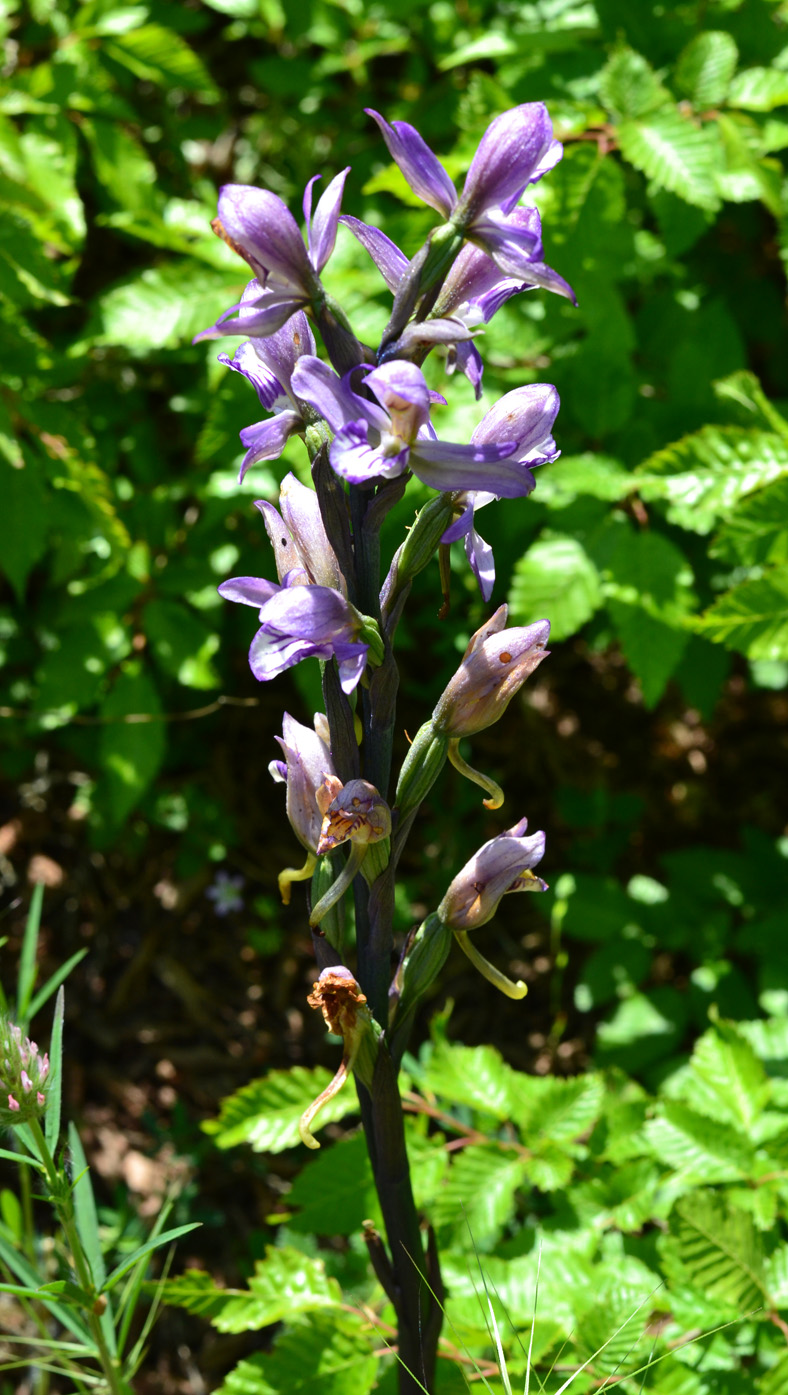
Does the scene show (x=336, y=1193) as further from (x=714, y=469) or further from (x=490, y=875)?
(x=714, y=469)

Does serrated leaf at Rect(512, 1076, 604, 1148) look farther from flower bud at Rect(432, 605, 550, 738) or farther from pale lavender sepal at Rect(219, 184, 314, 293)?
pale lavender sepal at Rect(219, 184, 314, 293)

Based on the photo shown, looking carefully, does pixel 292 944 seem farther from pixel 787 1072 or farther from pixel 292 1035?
pixel 787 1072

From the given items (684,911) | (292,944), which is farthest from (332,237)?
(292,944)

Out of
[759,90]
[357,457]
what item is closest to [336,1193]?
[357,457]

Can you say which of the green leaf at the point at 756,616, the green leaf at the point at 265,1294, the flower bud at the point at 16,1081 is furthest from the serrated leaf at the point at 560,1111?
the flower bud at the point at 16,1081

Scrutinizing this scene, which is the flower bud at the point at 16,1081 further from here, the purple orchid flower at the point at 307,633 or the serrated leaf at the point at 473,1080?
the serrated leaf at the point at 473,1080
